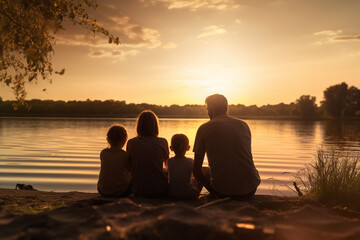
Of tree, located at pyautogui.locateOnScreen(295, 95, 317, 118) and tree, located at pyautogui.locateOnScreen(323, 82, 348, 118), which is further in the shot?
tree, located at pyautogui.locateOnScreen(295, 95, 317, 118)

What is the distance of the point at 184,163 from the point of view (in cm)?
482

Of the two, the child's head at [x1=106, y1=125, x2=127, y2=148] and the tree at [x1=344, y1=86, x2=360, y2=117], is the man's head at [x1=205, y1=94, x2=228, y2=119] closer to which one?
the child's head at [x1=106, y1=125, x2=127, y2=148]

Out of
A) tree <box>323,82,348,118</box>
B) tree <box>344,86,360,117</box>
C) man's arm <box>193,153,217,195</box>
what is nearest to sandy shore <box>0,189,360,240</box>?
man's arm <box>193,153,217,195</box>

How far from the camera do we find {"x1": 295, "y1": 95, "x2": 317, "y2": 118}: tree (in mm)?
98000

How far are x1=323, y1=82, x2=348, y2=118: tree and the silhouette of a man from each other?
94.7 meters

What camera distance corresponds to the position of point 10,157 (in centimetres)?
1324

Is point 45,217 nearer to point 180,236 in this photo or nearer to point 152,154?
point 180,236

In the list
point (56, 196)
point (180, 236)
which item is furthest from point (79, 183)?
point (180, 236)

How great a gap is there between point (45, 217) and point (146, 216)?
36.0 inches

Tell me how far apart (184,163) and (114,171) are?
107cm

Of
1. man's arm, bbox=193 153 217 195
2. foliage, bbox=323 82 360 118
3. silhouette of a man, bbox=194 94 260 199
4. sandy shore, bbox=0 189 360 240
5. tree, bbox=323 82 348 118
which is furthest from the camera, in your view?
foliage, bbox=323 82 360 118

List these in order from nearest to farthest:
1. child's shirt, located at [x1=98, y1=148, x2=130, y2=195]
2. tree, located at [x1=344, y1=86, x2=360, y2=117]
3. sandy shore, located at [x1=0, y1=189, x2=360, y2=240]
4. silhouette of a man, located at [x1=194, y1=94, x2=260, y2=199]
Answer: sandy shore, located at [x1=0, y1=189, x2=360, y2=240]
silhouette of a man, located at [x1=194, y1=94, x2=260, y2=199]
child's shirt, located at [x1=98, y1=148, x2=130, y2=195]
tree, located at [x1=344, y1=86, x2=360, y2=117]

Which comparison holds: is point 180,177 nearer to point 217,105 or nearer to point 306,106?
point 217,105

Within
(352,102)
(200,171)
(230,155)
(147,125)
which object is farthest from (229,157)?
(352,102)
